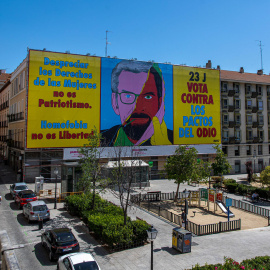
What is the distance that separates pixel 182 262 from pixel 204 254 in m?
1.73

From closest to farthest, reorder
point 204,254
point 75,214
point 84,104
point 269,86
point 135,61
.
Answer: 1. point 204,254
2. point 75,214
3. point 84,104
4. point 135,61
5. point 269,86

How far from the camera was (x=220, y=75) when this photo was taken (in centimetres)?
5162

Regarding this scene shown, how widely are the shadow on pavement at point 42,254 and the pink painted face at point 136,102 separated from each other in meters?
26.9

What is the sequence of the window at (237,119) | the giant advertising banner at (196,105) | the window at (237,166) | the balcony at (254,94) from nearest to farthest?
1. the giant advertising banner at (196,105)
2. the window at (237,166)
3. the window at (237,119)
4. the balcony at (254,94)

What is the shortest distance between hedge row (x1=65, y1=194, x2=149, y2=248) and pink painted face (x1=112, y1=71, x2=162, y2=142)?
22.1 m

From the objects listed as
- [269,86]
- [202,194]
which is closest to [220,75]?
[269,86]

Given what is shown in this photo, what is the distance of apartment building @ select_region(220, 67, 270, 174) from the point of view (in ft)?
170

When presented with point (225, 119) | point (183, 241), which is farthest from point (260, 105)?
point (183, 241)

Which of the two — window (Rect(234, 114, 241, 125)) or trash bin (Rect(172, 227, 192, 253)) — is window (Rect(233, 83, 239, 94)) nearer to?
window (Rect(234, 114, 241, 125))

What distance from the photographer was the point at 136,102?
43.0m

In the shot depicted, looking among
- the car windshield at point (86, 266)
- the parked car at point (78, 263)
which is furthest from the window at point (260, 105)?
the car windshield at point (86, 266)

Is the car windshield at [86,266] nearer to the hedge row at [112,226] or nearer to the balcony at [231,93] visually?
the hedge row at [112,226]

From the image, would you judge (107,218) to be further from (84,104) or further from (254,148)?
(254,148)

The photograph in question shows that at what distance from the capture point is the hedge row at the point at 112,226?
16.0 metres
